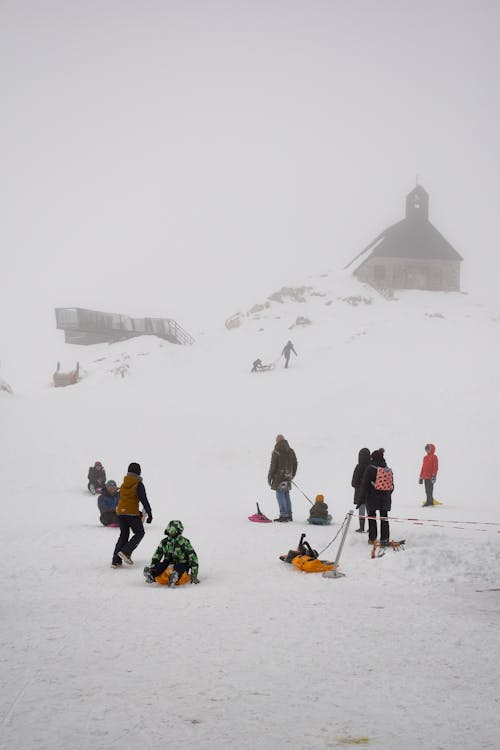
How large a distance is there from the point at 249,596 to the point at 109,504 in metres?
6.18

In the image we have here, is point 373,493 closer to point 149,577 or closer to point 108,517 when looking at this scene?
point 149,577

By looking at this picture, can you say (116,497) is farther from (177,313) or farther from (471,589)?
(177,313)

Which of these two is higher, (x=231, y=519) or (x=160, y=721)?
(x=160, y=721)

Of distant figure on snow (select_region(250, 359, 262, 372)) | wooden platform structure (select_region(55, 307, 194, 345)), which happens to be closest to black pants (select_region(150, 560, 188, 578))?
distant figure on snow (select_region(250, 359, 262, 372))

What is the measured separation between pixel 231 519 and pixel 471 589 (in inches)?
272

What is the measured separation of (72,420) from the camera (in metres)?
26.2

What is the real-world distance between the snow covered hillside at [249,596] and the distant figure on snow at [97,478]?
0.50 m

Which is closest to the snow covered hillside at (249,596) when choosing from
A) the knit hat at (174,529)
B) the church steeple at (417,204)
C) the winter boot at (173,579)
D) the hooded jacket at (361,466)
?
the winter boot at (173,579)

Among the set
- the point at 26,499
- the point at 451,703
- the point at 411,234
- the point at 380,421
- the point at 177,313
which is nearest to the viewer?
the point at 451,703

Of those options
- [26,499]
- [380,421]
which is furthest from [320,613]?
[380,421]

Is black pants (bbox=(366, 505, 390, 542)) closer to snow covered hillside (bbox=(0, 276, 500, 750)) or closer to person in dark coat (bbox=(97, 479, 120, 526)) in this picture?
snow covered hillside (bbox=(0, 276, 500, 750))

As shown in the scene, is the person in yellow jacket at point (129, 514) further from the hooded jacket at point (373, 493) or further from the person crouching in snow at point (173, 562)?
the hooded jacket at point (373, 493)

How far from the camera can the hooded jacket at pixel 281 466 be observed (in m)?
13.1

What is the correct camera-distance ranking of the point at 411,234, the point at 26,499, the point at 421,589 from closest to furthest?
the point at 421,589
the point at 26,499
the point at 411,234
